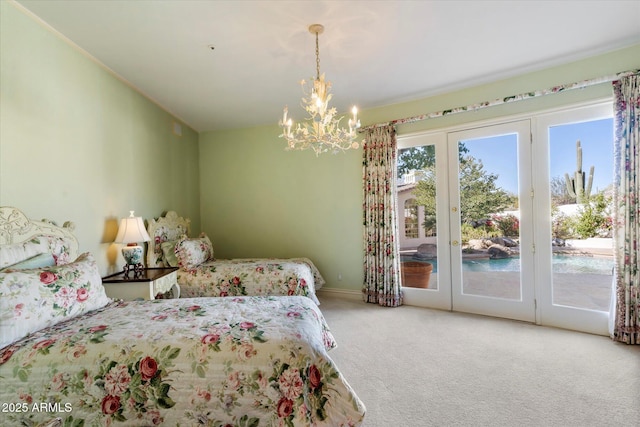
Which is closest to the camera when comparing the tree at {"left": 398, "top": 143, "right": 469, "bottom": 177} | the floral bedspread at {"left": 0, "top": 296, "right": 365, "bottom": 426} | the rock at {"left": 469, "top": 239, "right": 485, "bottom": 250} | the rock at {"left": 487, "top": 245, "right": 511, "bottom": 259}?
the floral bedspread at {"left": 0, "top": 296, "right": 365, "bottom": 426}

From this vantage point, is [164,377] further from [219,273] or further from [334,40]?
[334,40]

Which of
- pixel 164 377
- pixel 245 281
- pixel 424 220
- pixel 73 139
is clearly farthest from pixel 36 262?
pixel 424 220

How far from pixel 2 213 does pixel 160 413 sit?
1.80m

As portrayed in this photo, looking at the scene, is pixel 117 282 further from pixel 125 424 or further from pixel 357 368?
pixel 357 368

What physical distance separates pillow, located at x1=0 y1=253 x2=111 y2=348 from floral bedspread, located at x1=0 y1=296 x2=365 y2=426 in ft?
0.39

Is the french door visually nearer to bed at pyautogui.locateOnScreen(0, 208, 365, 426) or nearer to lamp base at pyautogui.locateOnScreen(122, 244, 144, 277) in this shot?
bed at pyautogui.locateOnScreen(0, 208, 365, 426)

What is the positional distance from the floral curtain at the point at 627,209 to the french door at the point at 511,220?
0.49 ft

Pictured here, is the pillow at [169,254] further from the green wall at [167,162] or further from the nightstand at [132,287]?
the nightstand at [132,287]

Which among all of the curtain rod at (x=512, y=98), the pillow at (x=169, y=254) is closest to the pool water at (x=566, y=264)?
the curtain rod at (x=512, y=98)

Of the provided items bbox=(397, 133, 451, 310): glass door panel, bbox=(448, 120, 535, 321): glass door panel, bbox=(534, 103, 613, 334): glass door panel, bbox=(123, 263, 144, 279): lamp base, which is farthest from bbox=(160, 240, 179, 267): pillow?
bbox=(534, 103, 613, 334): glass door panel

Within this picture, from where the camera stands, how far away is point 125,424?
54.1 inches

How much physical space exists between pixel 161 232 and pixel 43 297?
212cm

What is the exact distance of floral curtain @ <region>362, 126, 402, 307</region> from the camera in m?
3.89

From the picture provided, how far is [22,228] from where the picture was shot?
2062mm
